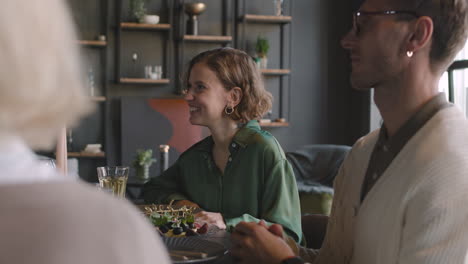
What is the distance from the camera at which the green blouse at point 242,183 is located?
81.3 inches

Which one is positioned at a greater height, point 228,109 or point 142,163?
point 228,109

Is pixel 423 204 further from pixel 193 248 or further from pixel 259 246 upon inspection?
pixel 193 248

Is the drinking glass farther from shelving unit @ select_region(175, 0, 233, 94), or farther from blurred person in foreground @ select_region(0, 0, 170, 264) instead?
shelving unit @ select_region(175, 0, 233, 94)

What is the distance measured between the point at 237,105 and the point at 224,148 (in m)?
0.23

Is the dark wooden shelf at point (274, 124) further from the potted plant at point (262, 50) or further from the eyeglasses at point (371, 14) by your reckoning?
the eyeglasses at point (371, 14)

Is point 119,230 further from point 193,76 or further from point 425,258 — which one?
point 193,76

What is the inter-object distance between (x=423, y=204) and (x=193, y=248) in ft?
1.89

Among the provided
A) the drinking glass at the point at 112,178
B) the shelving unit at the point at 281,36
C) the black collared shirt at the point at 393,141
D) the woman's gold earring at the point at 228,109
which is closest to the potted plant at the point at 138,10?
the shelving unit at the point at 281,36

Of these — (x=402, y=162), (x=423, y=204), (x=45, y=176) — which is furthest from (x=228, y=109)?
(x=45, y=176)

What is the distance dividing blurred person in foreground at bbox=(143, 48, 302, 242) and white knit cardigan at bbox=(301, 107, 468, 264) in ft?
2.18

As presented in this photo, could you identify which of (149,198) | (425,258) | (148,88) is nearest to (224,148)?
(149,198)

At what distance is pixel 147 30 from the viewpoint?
622cm

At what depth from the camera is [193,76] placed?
246 cm

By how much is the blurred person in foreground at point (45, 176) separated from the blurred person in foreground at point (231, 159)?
4.89ft
